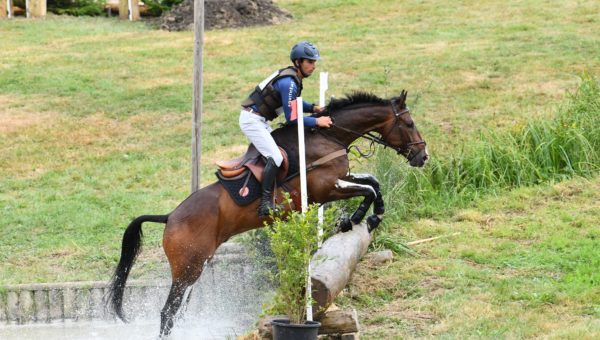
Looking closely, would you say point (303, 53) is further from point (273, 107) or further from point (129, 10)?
point (129, 10)

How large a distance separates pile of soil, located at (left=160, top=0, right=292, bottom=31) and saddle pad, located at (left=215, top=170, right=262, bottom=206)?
51.4 ft

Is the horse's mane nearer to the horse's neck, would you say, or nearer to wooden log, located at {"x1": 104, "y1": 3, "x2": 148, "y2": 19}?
the horse's neck

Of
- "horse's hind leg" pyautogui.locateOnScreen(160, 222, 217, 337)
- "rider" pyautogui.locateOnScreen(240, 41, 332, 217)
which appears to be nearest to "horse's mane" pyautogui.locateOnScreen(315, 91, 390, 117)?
"rider" pyautogui.locateOnScreen(240, 41, 332, 217)

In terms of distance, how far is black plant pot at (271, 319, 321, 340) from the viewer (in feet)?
24.2

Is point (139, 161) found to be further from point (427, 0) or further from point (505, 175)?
point (427, 0)

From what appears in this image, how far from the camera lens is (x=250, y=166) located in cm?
905

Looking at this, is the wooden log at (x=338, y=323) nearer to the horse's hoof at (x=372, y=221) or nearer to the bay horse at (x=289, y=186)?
the bay horse at (x=289, y=186)

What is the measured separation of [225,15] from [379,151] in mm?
13205

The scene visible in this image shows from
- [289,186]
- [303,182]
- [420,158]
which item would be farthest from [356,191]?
[303,182]

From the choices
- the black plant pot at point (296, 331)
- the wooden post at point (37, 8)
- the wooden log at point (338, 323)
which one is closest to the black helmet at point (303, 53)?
the wooden log at point (338, 323)

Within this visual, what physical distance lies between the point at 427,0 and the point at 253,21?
536cm

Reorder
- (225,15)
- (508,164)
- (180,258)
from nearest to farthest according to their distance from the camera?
(180,258), (508,164), (225,15)

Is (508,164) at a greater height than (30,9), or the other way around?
(30,9)

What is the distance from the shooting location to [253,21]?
81.5 feet
